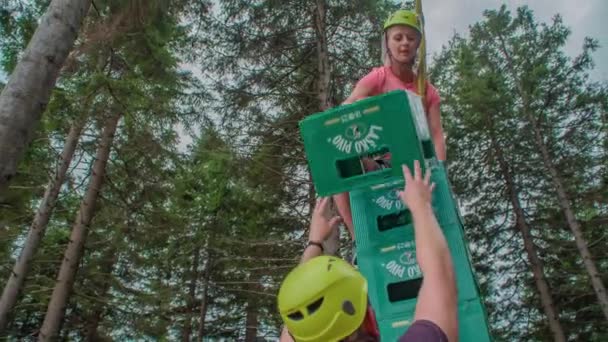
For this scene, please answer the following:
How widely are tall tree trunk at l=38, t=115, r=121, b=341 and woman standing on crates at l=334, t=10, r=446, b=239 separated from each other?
790 centimetres

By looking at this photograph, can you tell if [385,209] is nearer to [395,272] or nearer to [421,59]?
[395,272]

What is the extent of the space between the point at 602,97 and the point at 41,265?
724 inches

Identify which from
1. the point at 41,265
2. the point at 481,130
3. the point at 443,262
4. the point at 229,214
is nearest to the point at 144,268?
the point at 41,265

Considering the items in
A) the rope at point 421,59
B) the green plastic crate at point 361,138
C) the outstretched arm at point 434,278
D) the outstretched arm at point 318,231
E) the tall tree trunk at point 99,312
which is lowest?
the outstretched arm at point 434,278

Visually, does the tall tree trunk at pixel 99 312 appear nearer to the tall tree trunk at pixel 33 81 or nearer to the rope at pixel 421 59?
the tall tree trunk at pixel 33 81

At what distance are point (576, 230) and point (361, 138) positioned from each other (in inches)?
440

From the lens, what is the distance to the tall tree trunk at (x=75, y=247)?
8.74m

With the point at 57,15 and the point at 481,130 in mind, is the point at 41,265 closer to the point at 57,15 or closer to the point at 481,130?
the point at 57,15

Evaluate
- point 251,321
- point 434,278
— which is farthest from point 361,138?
point 251,321

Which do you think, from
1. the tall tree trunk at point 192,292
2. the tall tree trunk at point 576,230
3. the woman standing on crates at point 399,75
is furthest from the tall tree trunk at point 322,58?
the tall tree trunk at point 192,292

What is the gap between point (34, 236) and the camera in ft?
28.0

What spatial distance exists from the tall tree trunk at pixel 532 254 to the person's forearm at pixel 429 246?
526 inches

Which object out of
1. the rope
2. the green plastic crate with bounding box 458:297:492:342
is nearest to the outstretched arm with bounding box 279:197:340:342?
the green plastic crate with bounding box 458:297:492:342

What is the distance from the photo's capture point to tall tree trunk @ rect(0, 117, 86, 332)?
7.93m
